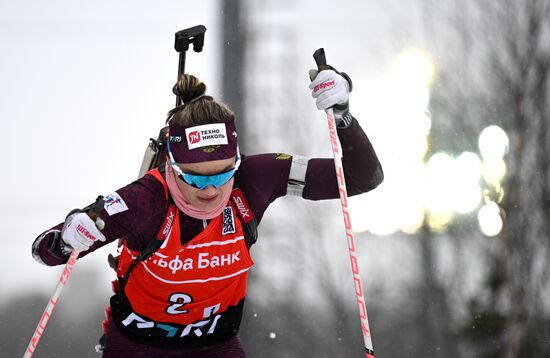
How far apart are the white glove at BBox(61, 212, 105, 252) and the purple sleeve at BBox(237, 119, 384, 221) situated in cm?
54

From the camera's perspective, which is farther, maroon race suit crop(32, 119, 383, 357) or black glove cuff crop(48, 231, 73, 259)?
black glove cuff crop(48, 231, 73, 259)

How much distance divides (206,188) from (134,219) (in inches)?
9.8

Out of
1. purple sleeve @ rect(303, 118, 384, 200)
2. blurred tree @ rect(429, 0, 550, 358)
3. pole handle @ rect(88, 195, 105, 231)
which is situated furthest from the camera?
blurred tree @ rect(429, 0, 550, 358)

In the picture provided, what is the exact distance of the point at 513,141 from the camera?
29.5ft

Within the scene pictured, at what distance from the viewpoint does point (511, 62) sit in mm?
9227

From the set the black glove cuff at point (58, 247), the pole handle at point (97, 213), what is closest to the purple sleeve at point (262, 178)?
the pole handle at point (97, 213)

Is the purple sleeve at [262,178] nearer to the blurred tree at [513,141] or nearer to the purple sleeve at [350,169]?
the purple sleeve at [350,169]

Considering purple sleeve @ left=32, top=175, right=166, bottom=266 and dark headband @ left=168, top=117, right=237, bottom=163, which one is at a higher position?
dark headband @ left=168, top=117, right=237, bottom=163

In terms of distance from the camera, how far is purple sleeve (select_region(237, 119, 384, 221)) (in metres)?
3.10

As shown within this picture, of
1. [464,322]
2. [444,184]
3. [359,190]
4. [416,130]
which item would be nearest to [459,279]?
[464,322]

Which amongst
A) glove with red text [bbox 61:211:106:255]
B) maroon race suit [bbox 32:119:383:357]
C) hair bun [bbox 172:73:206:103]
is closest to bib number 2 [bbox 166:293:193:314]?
maroon race suit [bbox 32:119:383:357]

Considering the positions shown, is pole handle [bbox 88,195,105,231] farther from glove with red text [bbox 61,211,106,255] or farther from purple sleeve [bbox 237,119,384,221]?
purple sleeve [bbox 237,119,384,221]

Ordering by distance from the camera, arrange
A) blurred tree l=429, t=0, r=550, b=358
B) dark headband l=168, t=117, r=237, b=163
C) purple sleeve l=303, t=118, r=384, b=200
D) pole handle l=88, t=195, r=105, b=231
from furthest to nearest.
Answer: blurred tree l=429, t=0, r=550, b=358 → purple sleeve l=303, t=118, r=384, b=200 → dark headband l=168, t=117, r=237, b=163 → pole handle l=88, t=195, r=105, b=231

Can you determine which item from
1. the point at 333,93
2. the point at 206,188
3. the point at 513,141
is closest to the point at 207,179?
the point at 206,188
